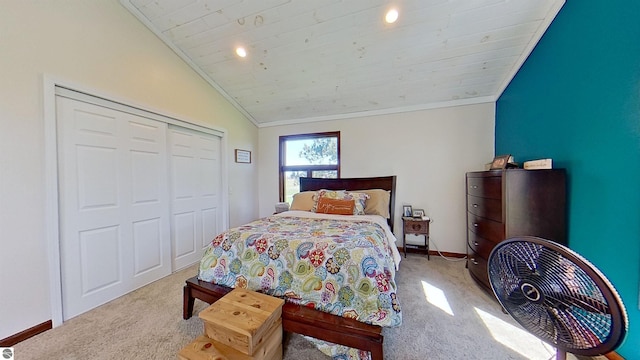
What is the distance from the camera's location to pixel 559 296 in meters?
0.83

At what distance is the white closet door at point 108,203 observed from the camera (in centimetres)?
190

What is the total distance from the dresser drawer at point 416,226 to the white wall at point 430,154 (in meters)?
0.28

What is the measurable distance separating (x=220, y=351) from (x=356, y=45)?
2.82m

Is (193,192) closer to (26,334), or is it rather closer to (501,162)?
(26,334)

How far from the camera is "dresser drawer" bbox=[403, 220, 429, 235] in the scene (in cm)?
315

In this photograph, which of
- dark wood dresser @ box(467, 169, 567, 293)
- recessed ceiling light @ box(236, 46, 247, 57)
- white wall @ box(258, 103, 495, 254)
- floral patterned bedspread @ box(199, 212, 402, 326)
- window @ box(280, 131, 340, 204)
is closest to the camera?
floral patterned bedspread @ box(199, 212, 402, 326)

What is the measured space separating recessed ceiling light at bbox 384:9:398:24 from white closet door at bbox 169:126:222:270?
104 inches

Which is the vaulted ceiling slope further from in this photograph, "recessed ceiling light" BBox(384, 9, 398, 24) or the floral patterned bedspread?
the floral patterned bedspread

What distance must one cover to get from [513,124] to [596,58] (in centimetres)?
110

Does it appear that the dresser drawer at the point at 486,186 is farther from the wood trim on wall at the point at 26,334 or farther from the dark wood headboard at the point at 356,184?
the wood trim on wall at the point at 26,334

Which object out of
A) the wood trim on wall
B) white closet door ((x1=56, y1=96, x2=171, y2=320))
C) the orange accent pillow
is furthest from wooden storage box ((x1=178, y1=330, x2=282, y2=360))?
the orange accent pillow

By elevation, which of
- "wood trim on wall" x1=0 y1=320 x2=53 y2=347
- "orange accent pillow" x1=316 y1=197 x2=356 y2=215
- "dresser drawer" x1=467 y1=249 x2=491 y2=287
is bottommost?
"wood trim on wall" x1=0 y1=320 x2=53 y2=347

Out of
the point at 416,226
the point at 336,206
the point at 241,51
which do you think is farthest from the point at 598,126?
the point at 241,51

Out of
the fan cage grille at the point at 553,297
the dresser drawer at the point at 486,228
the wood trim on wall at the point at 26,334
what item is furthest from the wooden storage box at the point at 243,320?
the dresser drawer at the point at 486,228
